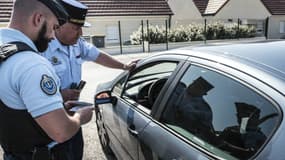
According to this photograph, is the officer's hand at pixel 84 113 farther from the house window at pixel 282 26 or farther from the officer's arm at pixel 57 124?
the house window at pixel 282 26

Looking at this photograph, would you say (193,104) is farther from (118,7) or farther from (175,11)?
(175,11)

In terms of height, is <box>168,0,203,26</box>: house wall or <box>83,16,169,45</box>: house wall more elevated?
<box>168,0,203,26</box>: house wall

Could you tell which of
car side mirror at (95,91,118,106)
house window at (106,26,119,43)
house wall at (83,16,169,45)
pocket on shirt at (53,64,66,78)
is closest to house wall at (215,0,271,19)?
house wall at (83,16,169,45)

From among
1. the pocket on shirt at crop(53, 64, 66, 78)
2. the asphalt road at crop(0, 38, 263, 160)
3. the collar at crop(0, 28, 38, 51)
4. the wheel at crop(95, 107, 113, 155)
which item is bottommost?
the asphalt road at crop(0, 38, 263, 160)

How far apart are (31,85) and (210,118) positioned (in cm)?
104

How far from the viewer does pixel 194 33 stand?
2186 cm

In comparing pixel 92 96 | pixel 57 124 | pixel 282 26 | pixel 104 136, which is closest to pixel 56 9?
pixel 57 124

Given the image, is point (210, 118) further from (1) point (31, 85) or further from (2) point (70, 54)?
(2) point (70, 54)

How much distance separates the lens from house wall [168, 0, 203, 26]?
2631 centimetres

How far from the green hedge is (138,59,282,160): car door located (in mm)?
18160

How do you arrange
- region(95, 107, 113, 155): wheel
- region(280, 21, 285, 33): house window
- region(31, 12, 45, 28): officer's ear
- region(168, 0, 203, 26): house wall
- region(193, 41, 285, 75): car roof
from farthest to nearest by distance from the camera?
region(280, 21, 285, 33): house window, region(168, 0, 203, 26): house wall, region(95, 107, 113, 155): wheel, region(193, 41, 285, 75): car roof, region(31, 12, 45, 28): officer's ear

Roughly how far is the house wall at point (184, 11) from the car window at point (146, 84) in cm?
2294

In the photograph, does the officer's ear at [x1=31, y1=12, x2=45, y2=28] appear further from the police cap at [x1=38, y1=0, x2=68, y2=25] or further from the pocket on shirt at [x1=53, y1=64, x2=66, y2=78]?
the pocket on shirt at [x1=53, y1=64, x2=66, y2=78]

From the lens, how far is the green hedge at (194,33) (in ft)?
68.0
